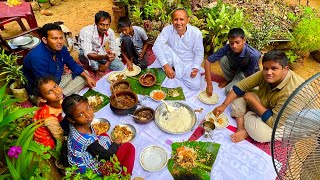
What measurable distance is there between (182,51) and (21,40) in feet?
9.30

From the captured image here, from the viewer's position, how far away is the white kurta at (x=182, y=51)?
14.4 feet

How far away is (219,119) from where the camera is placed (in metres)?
3.77

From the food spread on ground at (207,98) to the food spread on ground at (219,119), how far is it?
0.29 m

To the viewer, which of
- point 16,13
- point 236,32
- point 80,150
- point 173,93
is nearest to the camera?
point 80,150

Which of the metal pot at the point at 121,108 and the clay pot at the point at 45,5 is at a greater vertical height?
the clay pot at the point at 45,5

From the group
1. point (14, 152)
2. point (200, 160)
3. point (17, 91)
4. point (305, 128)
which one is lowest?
point (200, 160)

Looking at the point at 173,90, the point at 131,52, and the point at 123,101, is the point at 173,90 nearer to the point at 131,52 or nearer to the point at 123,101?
the point at 123,101

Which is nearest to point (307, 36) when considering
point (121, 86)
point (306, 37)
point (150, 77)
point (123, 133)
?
point (306, 37)

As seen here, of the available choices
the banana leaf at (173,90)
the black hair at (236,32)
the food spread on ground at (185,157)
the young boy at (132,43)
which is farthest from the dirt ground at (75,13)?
the food spread on ground at (185,157)

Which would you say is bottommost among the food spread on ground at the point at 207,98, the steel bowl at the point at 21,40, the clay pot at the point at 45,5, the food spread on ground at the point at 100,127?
the food spread on ground at the point at 100,127

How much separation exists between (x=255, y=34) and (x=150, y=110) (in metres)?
2.46

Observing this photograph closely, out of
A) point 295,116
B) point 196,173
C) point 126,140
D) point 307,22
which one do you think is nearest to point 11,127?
point 126,140

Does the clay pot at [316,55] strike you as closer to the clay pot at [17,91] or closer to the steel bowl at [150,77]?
the steel bowl at [150,77]

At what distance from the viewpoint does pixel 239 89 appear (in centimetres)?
363
